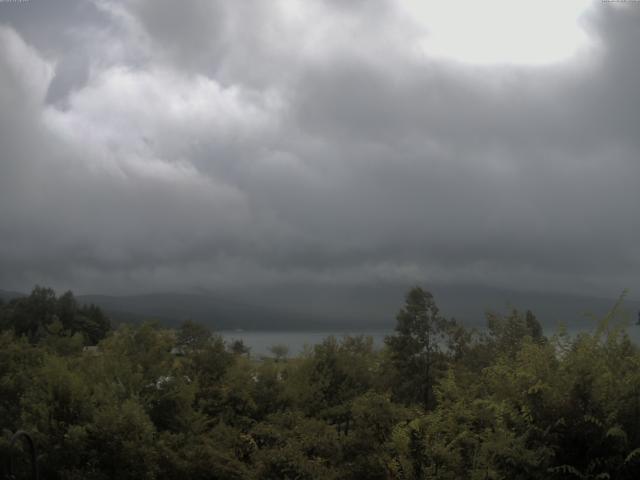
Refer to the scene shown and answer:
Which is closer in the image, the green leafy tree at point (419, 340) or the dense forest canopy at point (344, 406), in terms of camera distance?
the dense forest canopy at point (344, 406)

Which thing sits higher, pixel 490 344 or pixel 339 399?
pixel 490 344

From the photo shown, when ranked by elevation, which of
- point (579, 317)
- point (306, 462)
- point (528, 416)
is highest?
point (579, 317)

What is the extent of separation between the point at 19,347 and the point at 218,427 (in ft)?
35.5

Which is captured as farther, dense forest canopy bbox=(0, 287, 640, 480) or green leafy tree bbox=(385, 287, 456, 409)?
green leafy tree bbox=(385, 287, 456, 409)

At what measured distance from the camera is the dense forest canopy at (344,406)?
7684mm

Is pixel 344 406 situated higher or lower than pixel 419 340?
lower

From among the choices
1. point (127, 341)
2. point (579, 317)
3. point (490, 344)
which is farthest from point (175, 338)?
point (579, 317)

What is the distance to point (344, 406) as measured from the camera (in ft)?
67.7

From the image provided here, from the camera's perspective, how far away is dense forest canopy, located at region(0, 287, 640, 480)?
7.68m

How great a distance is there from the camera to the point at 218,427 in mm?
17609

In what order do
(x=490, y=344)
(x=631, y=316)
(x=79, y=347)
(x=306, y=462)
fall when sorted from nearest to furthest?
(x=631, y=316) → (x=306, y=462) → (x=79, y=347) → (x=490, y=344)

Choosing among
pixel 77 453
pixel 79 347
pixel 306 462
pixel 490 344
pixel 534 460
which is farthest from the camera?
pixel 490 344

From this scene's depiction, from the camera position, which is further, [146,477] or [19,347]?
[19,347]

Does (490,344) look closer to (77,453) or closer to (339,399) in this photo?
→ (339,399)
